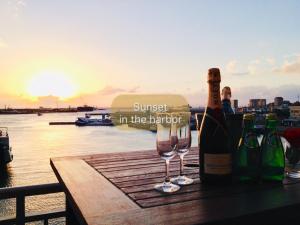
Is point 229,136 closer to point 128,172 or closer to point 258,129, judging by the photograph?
point 258,129

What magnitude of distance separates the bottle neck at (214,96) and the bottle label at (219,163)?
0.21m

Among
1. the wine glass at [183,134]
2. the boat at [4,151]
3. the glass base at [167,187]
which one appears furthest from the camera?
the boat at [4,151]

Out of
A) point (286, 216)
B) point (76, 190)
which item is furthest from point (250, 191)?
point (76, 190)

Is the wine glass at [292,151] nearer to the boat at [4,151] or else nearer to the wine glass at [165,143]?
the wine glass at [165,143]

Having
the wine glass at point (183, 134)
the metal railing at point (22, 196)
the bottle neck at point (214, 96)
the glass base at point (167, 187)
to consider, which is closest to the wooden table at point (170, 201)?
the glass base at point (167, 187)

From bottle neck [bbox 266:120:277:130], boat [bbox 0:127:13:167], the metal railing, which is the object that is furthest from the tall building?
boat [bbox 0:127:13:167]

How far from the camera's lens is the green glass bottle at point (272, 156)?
133 centimetres

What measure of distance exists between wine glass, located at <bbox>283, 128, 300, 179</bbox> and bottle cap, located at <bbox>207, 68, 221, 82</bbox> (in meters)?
0.37

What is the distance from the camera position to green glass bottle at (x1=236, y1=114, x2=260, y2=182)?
51.5 inches

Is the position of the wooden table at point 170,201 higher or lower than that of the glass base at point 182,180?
lower

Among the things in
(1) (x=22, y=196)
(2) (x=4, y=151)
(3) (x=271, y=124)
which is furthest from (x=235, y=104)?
(2) (x=4, y=151)

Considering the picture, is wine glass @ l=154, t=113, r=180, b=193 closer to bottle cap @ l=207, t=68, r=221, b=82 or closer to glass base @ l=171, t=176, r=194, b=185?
glass base @ l=171, t=176, r=194, b=185

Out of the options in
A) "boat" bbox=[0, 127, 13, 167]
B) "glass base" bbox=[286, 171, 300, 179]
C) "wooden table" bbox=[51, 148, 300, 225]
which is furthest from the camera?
"boat" bbox=[0, 127, 13, 167]

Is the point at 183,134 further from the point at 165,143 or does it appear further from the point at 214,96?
the point at 214,96
